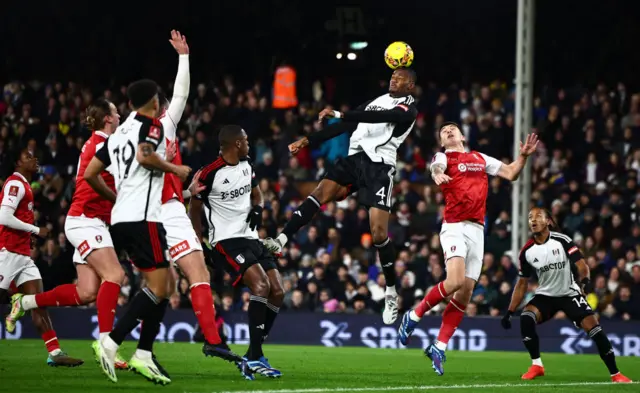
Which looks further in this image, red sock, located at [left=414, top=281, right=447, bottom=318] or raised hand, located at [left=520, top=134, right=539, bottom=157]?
red sock, located at [left=414, top=281, right=447, bottom=318]

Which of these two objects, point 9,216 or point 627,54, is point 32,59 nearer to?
point 627,54

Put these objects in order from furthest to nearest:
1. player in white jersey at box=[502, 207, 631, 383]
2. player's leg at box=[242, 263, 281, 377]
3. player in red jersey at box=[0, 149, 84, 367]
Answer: player in white jersey at box=[502, 207, 631, 383], player in red jersey at box=[0, 149, 84, 367], player's leg at box=[242, 263, 281, 377]

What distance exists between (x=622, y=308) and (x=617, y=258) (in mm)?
1328

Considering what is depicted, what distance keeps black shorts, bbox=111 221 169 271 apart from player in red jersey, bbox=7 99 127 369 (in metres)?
0.95

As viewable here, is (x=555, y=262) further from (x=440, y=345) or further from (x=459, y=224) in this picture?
(x=440, y=345)

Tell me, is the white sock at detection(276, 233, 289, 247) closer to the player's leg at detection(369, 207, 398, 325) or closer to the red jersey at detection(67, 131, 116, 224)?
the player's leg at detection(369, 207, 398, 325)

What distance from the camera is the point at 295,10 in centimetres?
2844

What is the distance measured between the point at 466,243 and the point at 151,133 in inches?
165

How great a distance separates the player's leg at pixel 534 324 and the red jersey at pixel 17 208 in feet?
19.8

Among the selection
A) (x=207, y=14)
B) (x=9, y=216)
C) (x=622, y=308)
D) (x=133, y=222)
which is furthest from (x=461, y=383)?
(x=207, y=14)

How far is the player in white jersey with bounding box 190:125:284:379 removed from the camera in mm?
11508

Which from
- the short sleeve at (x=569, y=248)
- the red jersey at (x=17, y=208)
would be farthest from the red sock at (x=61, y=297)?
the short sleeve at (x=569, y=248)

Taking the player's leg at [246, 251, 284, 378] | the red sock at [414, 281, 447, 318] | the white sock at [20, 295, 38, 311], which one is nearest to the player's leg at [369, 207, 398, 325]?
the red sock at [414, 281, 447, 318]

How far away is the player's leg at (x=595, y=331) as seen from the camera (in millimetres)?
12320
